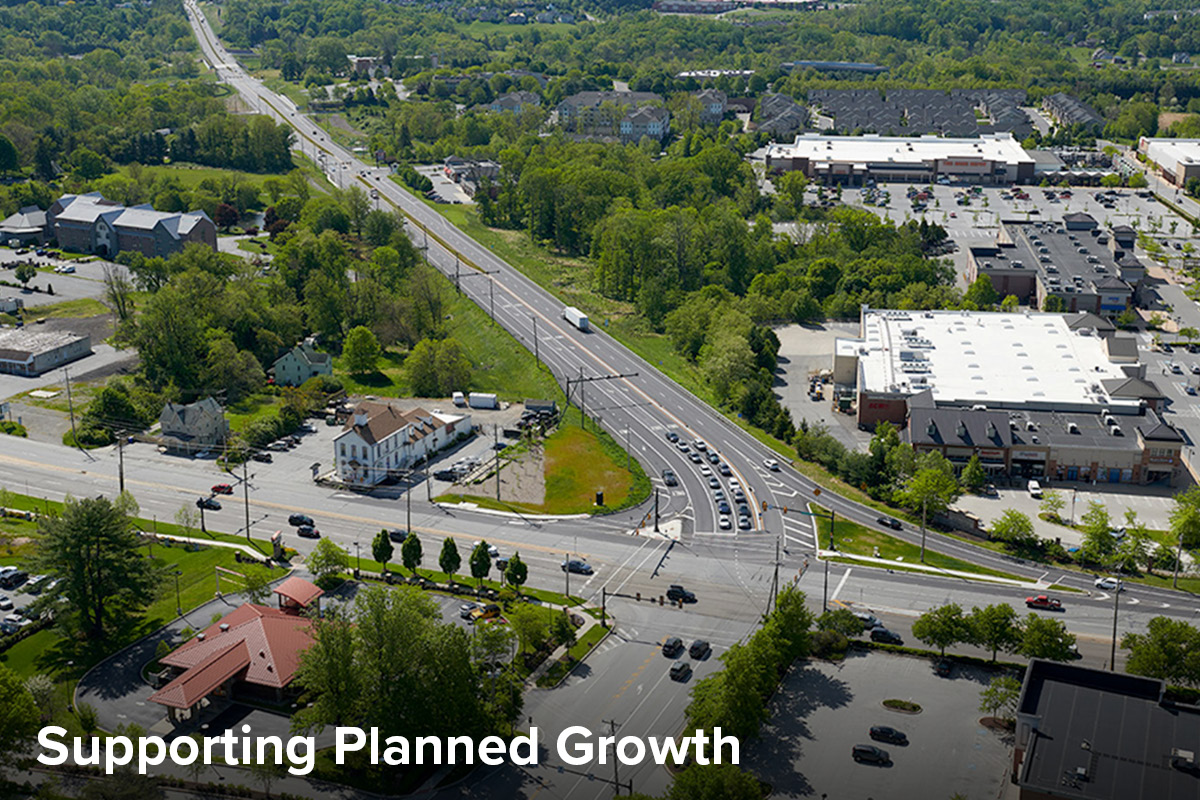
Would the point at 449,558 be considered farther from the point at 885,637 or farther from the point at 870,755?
the point at 870,755

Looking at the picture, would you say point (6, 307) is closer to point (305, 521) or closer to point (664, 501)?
point (305, 521)

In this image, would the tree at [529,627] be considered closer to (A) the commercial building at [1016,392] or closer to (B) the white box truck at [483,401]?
(B) the white box truck at [483,401]

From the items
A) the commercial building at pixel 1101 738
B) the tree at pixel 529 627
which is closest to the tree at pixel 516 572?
the tree at pixel 529 627

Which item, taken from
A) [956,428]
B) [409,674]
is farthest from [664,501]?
[409,674]

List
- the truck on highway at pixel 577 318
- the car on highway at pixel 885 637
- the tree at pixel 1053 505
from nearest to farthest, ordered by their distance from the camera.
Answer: the car on highway at pixel 885 637
the tree at pixel 1053 505
the truck on highway at pixel 577 318

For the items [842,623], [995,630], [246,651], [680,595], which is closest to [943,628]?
[995,630]

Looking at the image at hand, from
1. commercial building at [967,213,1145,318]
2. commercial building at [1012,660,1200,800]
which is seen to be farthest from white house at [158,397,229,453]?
commercial building at [967,213,1145,318]
